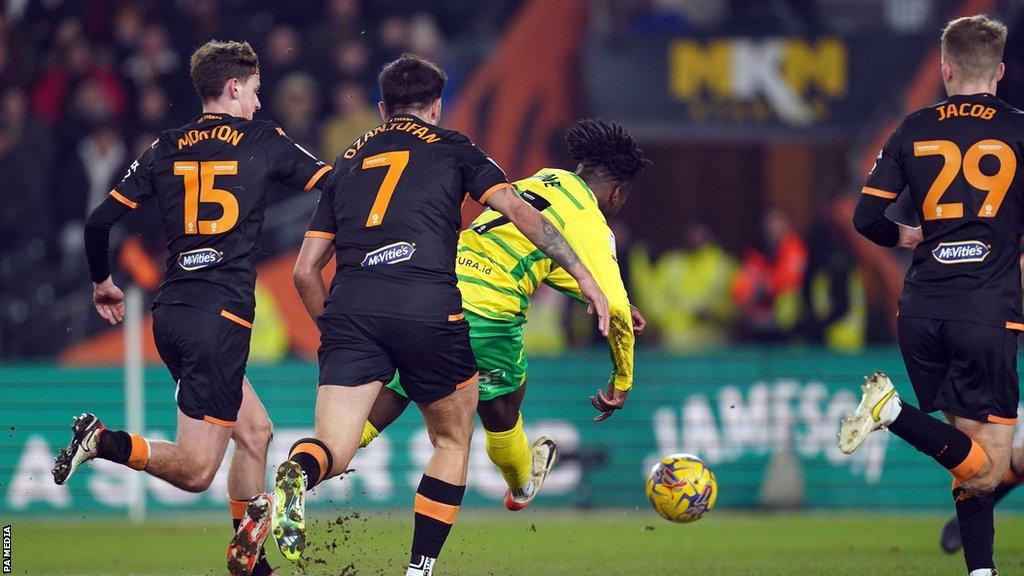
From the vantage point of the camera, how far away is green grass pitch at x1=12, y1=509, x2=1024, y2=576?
8.42 m

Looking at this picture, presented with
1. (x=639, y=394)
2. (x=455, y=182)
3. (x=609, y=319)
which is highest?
(x=455, y=182)

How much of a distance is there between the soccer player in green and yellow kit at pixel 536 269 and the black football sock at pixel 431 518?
2.45 ft

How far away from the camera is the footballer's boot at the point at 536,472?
8406 millimetres

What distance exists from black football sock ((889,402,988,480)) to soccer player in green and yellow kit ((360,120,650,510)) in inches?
53.2

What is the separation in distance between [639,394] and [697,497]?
545 centimetres

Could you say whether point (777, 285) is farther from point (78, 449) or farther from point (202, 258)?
point (78, 449)

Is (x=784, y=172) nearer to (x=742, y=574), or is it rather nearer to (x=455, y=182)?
(x=742, y=574)

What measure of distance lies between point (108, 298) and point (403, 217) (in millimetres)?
1913

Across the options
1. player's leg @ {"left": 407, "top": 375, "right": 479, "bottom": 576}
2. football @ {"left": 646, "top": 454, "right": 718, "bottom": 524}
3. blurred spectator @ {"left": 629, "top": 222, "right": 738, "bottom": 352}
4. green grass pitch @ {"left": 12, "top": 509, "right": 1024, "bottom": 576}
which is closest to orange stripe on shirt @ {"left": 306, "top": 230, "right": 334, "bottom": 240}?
player's leg @ {"left": 407, "top": 375, "right": 479, "bottom": 576}

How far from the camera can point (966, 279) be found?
22.1ft

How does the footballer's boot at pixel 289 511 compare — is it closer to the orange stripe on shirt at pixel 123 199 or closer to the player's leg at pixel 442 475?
the player's leg at pixel 442 475

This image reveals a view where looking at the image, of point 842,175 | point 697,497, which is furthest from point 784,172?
point 697,497

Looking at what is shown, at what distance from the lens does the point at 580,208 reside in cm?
726

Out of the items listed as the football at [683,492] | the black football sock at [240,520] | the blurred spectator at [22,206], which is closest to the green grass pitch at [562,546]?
the black football sock at [240,520]
